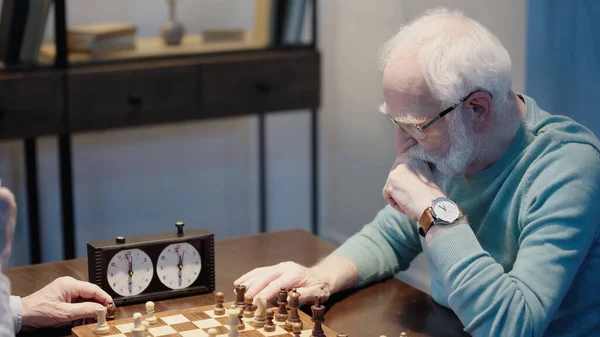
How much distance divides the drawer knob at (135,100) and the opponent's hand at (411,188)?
6.76ft

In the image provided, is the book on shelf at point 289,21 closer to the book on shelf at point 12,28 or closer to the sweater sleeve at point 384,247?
the book on shelf at point 12,28

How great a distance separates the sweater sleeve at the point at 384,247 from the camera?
2152mm

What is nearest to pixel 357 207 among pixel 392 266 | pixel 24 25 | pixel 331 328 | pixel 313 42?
pixel 313 42

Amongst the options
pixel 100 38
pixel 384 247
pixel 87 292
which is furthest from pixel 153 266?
pixel 100 38

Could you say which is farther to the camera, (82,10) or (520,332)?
(82,10)

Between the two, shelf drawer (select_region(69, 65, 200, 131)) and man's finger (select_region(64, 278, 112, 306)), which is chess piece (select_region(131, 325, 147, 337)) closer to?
man's finger (select_region(64, 278, 112, 306))

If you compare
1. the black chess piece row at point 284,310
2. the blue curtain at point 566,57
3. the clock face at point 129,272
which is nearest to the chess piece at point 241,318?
the black chess piece row at point 284,310

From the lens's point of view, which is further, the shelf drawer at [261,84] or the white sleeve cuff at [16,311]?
the shelf drawer at [261,84]

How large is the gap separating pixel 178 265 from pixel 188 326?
243mm

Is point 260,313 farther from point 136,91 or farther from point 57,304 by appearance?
point 136,91

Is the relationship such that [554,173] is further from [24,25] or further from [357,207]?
[357,207]

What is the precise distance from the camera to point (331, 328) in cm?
188

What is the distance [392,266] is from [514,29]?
55.2 inches

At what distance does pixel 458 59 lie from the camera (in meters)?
1.83
